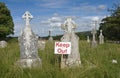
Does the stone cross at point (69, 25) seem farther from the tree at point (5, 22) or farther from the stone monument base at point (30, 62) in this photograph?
the tree at point (5, 22)

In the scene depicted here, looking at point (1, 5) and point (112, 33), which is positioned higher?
point (1, 5)

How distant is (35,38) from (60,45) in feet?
4.54

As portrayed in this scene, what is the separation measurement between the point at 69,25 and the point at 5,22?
118ft

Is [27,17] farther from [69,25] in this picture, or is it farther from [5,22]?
[5,22]

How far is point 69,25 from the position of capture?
13.7 m

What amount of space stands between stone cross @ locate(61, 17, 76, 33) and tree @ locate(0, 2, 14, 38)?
105ft

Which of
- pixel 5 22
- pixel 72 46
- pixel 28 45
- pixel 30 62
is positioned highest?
pixel 5 22

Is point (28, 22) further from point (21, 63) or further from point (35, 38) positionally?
point (21, 63)

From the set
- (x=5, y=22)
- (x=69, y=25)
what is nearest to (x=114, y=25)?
(x=5, y=22)

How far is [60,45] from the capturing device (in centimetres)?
1214

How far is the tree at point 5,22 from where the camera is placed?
Answer: 45.5 meters

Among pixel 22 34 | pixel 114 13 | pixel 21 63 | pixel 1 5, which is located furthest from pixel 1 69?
pixel 114 13

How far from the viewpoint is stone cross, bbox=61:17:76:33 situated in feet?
44.8

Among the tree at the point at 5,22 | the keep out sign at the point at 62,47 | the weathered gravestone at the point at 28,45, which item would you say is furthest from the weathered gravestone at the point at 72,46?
the tree at the point at 5,22
